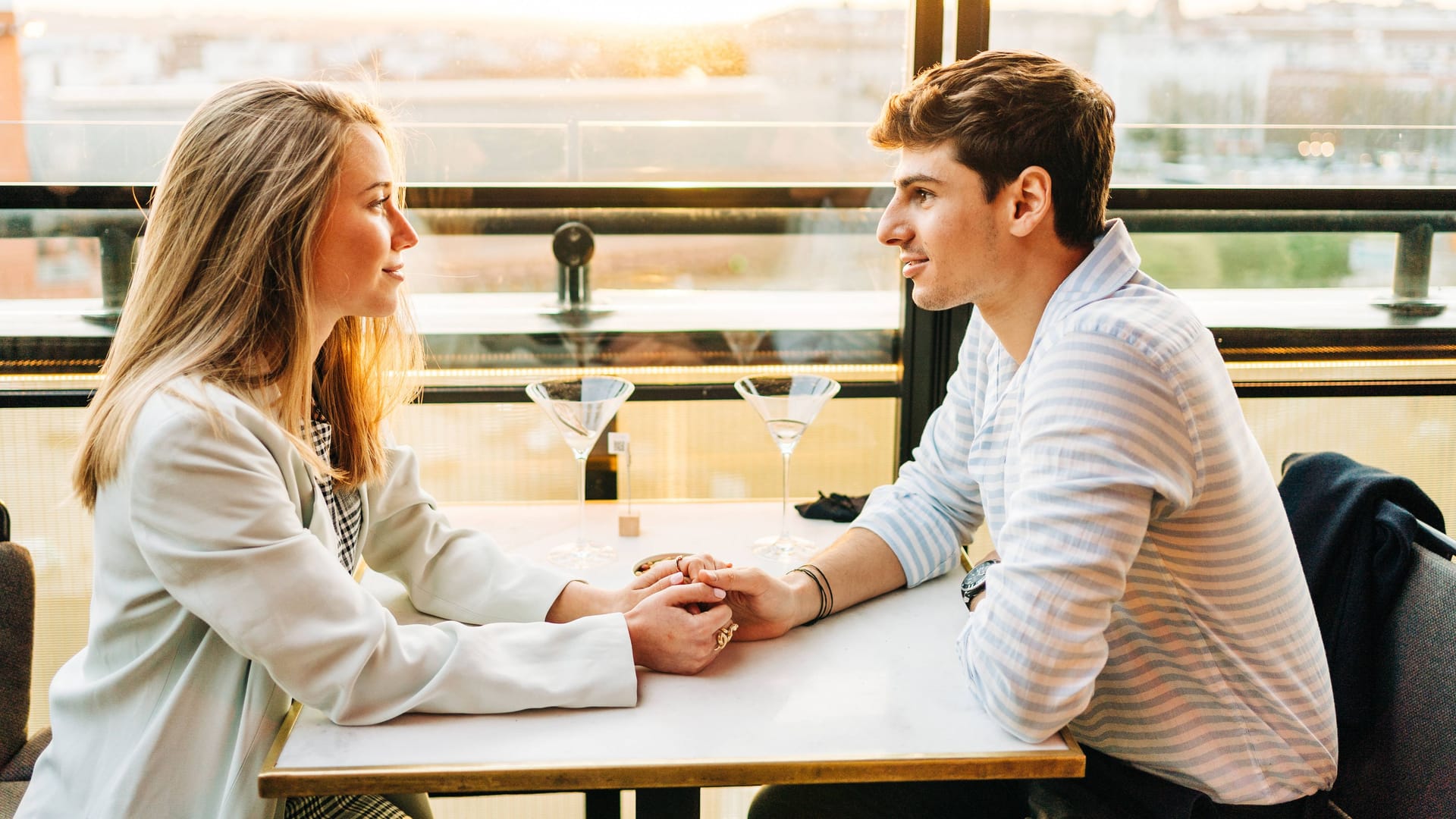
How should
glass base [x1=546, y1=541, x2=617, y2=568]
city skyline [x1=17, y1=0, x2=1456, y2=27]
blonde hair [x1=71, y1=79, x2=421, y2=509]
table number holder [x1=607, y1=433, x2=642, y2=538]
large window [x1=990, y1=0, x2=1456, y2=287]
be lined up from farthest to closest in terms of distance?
large window [x1=990, y1=0, x2=1456, y2=287] → city skyline [x1=17, y1=0, x2=1456, y2=27] → table number holder [x1=607, y1=433, x2=642, y2=538] → glass base [x1=546, y1=541, x2=617, y2=568] → blonde hair [x1=71, y1=79, x2=421, y2=509]

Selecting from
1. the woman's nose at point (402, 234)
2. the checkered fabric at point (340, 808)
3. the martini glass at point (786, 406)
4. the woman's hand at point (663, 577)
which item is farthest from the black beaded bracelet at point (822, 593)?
the woman's nose at point (402, 234)

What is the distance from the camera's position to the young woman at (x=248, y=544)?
123 centimetres

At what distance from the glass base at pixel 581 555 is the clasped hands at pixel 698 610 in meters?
0.26

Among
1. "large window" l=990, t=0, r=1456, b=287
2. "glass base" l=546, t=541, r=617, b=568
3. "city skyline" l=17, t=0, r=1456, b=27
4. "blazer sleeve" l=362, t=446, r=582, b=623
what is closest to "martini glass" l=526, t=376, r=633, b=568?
"glass base" l=546, t=541, r=617, b=568

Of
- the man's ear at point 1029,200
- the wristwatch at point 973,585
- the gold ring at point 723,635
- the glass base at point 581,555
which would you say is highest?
the man's ear at point 1029,200

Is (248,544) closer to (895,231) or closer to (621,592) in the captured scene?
(621,592)

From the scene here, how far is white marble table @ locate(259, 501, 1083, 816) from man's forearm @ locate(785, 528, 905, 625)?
6 centimetres

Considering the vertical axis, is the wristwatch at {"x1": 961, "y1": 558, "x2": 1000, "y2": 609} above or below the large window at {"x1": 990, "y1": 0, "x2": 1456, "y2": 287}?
below

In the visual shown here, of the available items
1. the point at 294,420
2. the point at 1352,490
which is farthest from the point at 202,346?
the point at 1352,490

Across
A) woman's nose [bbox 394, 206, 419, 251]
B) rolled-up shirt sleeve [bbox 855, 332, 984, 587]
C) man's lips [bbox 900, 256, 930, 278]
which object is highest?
woman's nose [bbox 394, 206, 419, 251]

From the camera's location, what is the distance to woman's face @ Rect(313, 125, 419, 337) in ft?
Result: 4.78

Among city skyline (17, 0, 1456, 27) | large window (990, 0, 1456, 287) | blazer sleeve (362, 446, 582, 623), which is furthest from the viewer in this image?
large window (990, 0, 1456, 287)

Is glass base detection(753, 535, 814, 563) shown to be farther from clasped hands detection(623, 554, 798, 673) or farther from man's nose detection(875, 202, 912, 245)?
man's nose detection(875, 202, 912, 245)

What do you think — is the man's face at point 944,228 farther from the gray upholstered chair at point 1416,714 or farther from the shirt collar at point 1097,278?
the gray upholstered chair at point 1416,714
